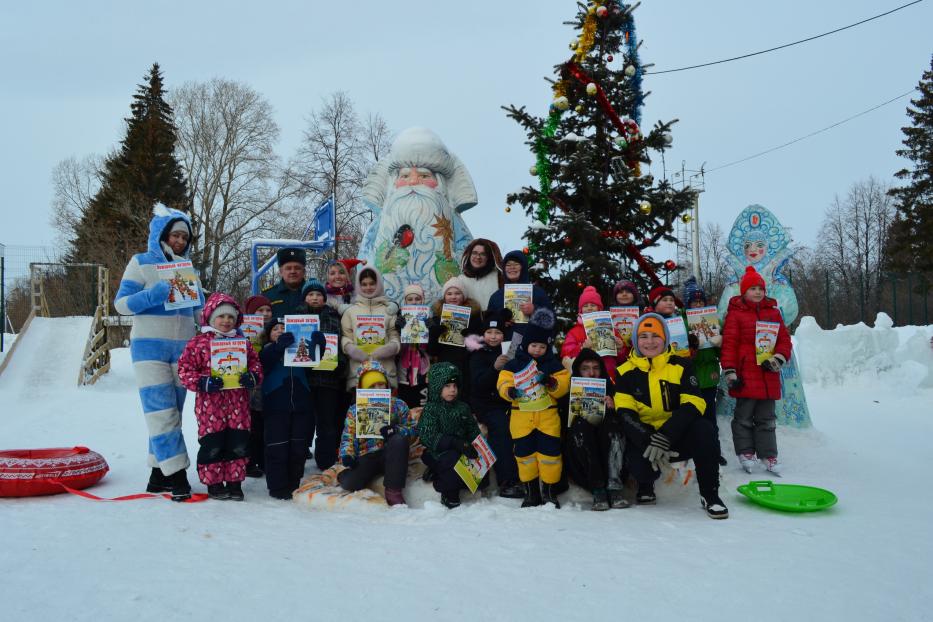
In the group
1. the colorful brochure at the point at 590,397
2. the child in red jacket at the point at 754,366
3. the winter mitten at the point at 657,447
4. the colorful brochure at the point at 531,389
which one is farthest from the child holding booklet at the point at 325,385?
the child in red jacket at the point at 754,366

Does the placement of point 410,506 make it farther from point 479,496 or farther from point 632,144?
point 632,144

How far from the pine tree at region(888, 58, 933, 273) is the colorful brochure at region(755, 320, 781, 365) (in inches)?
818

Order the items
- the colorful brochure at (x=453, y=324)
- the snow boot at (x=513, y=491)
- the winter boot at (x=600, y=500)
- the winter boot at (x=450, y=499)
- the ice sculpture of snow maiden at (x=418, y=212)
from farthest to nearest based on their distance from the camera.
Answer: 1. the ice sculpture of snow maiden at (x=418, y=212)
2. the colorful brochure at (x=453, y=324)
3. the snow boot at (x=513, y=491)
4. the winter boot at (x=450, y=499)
5. the winter boot at (x=600, y=500)

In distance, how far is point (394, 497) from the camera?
4.39 metres

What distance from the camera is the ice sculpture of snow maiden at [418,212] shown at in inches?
269

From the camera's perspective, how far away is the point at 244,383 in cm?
434

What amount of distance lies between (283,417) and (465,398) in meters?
1.49

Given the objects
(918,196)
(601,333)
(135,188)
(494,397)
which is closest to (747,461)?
(601,333)

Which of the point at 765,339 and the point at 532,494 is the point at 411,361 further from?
the point at 765,339

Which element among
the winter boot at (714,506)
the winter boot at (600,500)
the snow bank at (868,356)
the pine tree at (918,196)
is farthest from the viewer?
the pine tree at (918,196)

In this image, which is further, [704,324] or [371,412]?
[704,324]

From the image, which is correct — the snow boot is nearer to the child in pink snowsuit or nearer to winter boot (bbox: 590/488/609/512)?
winter boot (bbox: 590/488/609/512)

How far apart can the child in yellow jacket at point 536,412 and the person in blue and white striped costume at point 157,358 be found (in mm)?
2454

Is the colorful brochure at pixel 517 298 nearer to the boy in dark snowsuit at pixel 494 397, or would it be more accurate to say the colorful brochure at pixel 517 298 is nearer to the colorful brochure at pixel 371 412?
the boy in dark snowsuit at pixel 494 397
